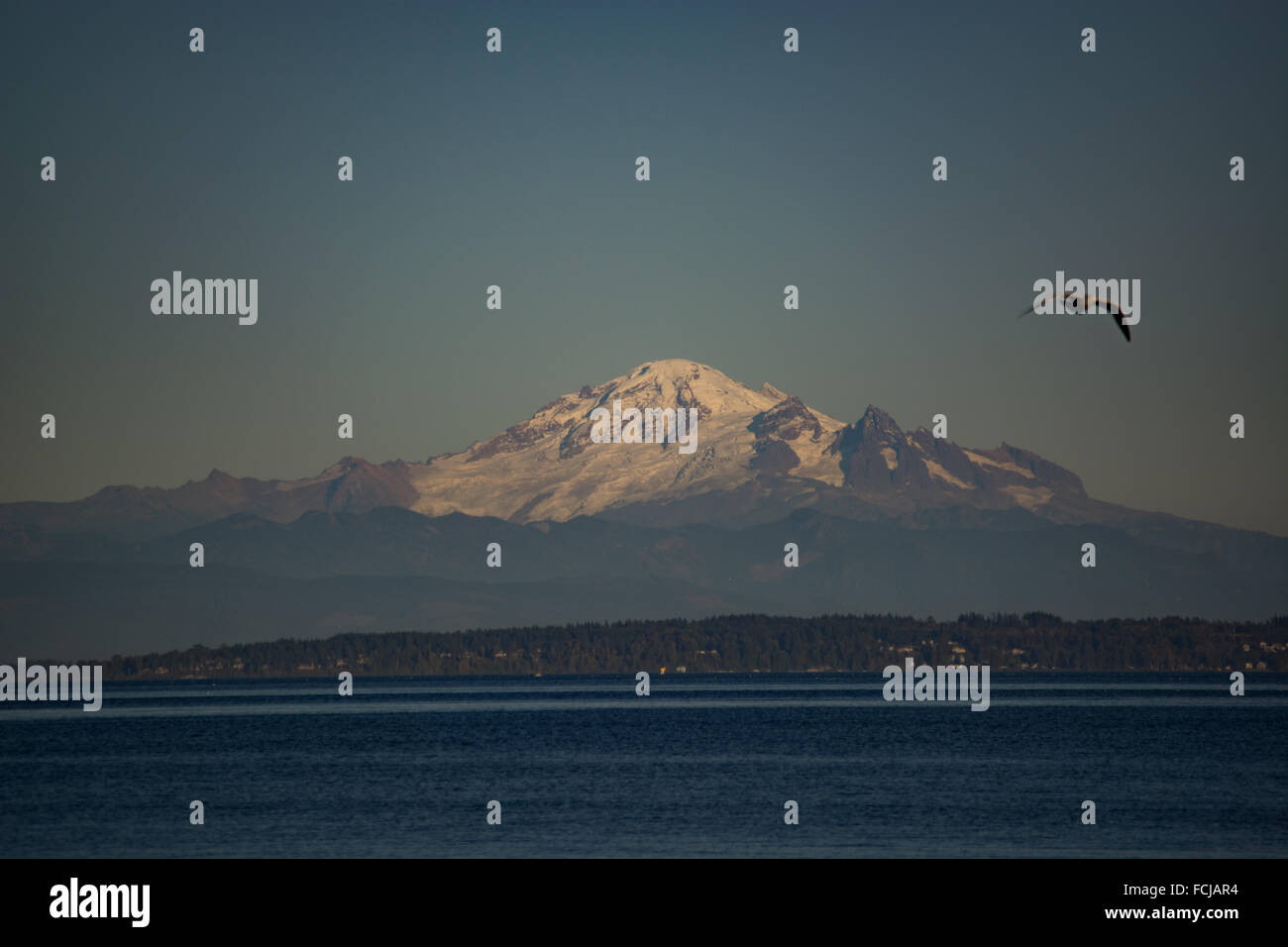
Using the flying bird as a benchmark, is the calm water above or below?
below

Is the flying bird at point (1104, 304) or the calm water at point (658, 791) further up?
the flying bird at point (1104, 304)

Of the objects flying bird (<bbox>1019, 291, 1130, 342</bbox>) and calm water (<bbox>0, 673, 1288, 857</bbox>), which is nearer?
flying bird (<bbox>1019, 291, 1130, 342</bbox>)

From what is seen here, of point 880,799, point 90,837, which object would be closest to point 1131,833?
point 880,799

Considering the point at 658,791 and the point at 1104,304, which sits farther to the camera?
the point at 658,791

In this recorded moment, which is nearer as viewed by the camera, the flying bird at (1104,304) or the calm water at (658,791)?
the flying bird at (1104,304)
